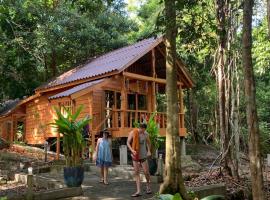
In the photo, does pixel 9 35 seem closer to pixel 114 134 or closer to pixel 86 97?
pixel 86 97

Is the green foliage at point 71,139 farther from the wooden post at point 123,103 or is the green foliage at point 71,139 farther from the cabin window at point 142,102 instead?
the cabin window at point 142,102

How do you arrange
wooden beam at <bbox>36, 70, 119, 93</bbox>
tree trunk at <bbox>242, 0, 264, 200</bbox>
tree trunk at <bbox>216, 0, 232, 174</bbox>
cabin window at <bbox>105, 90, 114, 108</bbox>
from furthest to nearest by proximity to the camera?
cabin window at <bbox>105, 90, 114, 108</bbox> < wooden beam at <bbox>36, 70, 119, 93</bbox> < tree trunk at <bbox>216, 0, 232, 174</bbox> < tree trunk at <bbox>242, 0, 264, 200</bbox>

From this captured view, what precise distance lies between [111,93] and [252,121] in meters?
14.6

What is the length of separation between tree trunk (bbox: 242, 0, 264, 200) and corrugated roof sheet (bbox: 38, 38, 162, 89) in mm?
11100

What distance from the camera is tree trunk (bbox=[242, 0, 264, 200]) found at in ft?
21.5

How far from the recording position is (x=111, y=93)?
20.9 m

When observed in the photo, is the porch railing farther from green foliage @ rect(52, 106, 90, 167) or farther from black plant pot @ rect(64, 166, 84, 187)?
black plant pot @ rect(64, 166, 84, 187)

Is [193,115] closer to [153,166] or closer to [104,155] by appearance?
[153,166]

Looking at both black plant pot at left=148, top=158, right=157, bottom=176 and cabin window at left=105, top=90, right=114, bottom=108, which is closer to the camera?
black plant pot at left=148, top=158, right=157, bottom=176

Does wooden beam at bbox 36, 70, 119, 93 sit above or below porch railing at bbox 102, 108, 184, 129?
above

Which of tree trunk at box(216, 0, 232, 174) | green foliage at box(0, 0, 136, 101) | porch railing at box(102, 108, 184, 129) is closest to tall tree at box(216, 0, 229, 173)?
tree trunk at box(216, 0, 232, 174)

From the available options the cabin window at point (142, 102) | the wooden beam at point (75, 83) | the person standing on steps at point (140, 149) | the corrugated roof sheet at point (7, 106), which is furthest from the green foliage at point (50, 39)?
the person standing on steps at point (140, 149)

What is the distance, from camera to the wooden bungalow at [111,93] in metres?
17.7

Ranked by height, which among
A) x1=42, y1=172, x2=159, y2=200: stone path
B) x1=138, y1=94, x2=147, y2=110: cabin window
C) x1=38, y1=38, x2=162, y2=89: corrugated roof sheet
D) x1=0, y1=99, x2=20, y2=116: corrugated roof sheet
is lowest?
x1=42, y1=172, x2=159, y2=200: stone path
